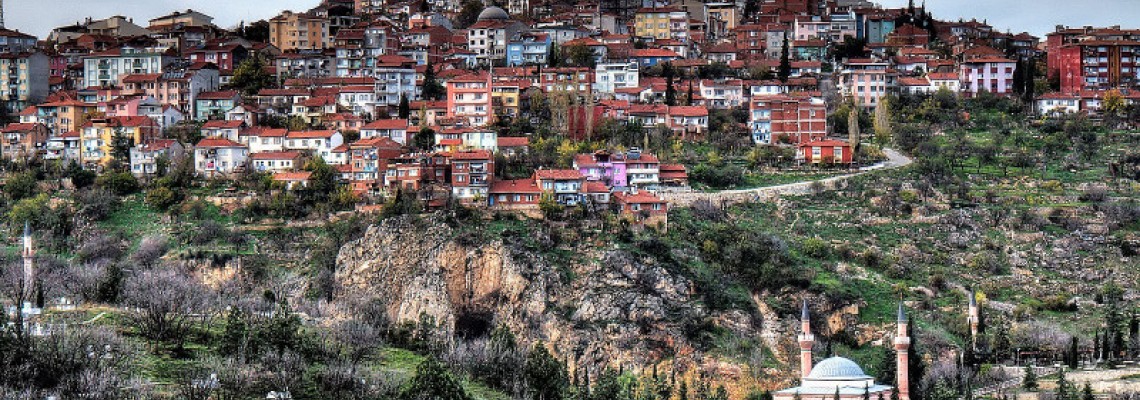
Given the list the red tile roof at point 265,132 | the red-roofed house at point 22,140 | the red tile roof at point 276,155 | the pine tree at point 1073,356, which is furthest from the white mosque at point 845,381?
the red-roofed house at point 22,140

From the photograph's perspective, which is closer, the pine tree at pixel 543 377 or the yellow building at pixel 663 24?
the pine tree at pixel 543 377

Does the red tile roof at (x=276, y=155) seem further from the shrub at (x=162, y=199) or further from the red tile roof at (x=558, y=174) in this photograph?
the red tile roof at (x=558, y=174)

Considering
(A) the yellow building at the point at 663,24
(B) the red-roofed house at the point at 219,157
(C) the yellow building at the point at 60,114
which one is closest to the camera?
(B) the red-roofed house at the point at 219,157

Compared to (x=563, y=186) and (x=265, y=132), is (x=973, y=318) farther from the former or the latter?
(x=265, y=132)

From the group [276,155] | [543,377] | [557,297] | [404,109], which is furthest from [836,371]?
[404,109]

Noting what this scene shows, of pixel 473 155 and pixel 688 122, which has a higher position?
pixel 688 122

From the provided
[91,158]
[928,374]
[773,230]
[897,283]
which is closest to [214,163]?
[91,158]
